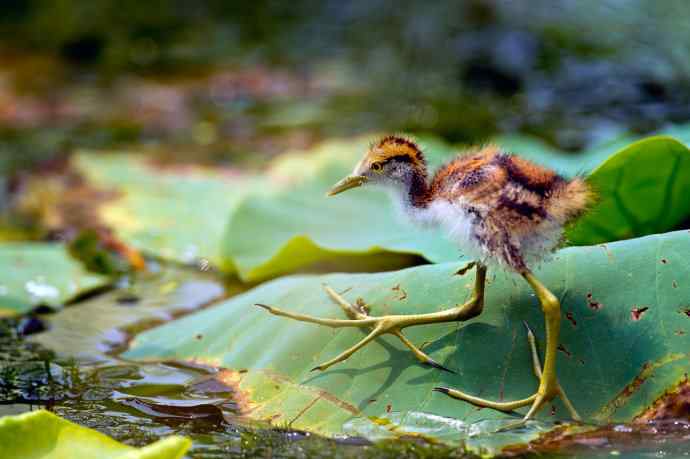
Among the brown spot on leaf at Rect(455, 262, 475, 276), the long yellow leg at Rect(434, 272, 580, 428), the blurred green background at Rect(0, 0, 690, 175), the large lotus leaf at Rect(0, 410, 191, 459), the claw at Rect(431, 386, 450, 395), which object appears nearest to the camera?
the large lotus leaf at Rect(0, 410, 191, 459)

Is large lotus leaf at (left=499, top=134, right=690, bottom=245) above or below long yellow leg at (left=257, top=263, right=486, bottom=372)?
above

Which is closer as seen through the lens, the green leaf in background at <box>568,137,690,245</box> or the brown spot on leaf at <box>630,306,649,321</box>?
the brown spot on leaf at <box>630,306,649,321</box>

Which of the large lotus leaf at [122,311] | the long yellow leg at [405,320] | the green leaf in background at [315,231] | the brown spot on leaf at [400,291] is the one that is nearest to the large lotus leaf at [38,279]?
the large lotus leaf at [122,311]

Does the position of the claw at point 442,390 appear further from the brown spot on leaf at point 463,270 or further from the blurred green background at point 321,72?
the blurred green background at point 321,72

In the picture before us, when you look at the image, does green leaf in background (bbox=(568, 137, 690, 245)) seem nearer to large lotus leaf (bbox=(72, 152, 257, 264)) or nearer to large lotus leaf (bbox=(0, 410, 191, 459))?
large lotus leaf (bbox=(0, 410, 191, 459))

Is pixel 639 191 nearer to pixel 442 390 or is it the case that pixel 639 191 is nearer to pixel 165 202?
pixel 442 390

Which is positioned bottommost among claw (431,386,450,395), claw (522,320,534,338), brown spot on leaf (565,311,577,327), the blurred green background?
claw (431,386,450,395)

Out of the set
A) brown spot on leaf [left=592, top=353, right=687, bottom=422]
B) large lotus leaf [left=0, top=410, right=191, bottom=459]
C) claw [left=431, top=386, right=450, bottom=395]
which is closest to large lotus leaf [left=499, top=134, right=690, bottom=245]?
brown spot on leaf [left=592, top=353, right=687, bottom=422]

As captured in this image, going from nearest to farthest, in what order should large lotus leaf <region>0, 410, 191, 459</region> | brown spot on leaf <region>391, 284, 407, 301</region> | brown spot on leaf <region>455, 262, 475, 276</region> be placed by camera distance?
large lotus leaf <region>0, 410, 191, 459</region> → brown spot on leaf <region>455, 262, 475, 276</region> → brown spot on leaf <region>391, 284, 407, 301</region>
